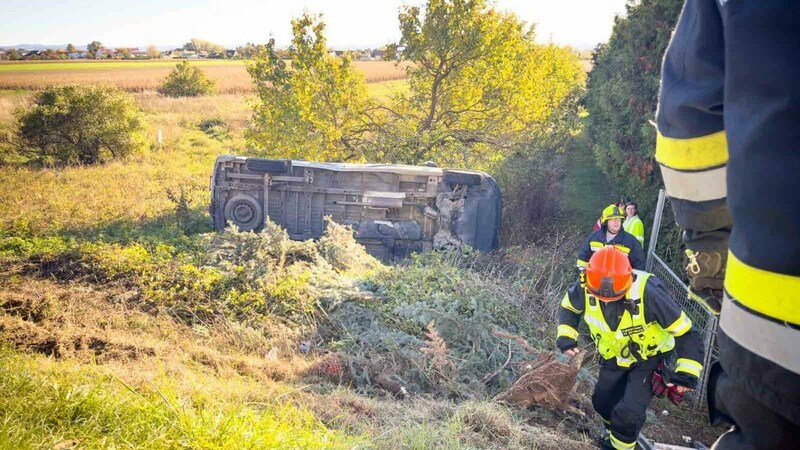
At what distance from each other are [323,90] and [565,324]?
9.95 metres

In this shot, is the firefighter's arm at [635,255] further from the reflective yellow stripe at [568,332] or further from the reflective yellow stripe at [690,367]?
the reflective yellow stripe at [690,367]

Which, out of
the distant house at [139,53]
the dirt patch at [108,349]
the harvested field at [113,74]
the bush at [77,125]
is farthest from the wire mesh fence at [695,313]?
the distant house at [139,53]

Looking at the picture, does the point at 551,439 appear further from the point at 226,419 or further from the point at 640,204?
the point at 640,204

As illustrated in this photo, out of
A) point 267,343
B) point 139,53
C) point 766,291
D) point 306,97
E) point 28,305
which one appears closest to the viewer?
point 766,291

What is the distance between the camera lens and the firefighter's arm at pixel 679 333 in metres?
3.96

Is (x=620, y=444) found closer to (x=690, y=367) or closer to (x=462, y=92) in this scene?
(x=690, y=367)

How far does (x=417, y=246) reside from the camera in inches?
407

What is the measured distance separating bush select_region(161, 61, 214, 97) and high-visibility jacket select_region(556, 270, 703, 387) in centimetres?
3205

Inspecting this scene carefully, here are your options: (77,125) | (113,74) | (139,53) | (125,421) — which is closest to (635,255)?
(125,421)

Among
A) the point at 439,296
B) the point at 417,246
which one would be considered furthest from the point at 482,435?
the point at 417,246

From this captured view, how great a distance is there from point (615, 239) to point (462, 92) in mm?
8150

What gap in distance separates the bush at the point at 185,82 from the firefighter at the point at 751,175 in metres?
34.0

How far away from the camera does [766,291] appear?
3.57 ft

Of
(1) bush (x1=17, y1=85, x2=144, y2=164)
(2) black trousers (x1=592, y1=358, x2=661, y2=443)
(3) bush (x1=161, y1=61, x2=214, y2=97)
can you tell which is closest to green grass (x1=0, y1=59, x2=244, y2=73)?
(3) bush (x1=161, y1=61, x2=214, y2=97)
